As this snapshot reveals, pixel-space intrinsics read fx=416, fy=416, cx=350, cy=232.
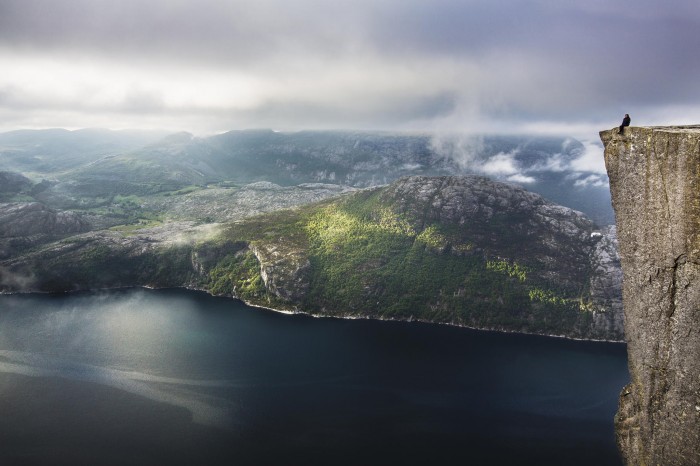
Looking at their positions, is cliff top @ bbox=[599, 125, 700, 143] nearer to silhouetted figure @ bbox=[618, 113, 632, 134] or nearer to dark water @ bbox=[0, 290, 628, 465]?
silhouetted figure @ bbox=[618, 113, 632, 134]

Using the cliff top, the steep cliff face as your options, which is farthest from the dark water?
the cliff top

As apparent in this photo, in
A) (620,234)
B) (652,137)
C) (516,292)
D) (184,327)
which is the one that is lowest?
(184,327)

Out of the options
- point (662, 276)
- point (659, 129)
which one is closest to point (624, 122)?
point (659, 129)

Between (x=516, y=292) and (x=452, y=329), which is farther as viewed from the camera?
(x=516, y=292)

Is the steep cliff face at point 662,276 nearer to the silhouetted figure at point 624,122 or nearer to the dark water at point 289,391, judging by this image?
the silhouetted figure at point 624,122

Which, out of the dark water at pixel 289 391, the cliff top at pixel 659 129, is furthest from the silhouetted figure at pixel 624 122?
the dark water at pixel 289 391

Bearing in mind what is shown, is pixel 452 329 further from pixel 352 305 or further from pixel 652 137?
pixel 652 137

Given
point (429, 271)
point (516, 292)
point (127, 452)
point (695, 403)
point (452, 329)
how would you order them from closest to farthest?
point (695, 403), point (127, 452), point (452, 329), point (516, 292), point (429, 271)

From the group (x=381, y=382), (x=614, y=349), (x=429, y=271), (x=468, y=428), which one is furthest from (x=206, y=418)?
(x=614, y=349)
